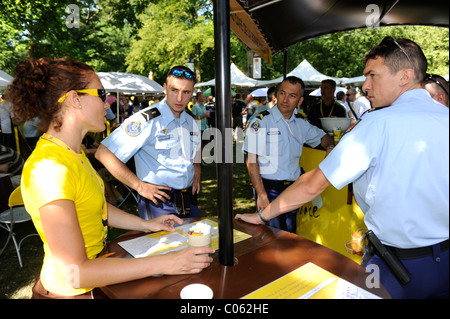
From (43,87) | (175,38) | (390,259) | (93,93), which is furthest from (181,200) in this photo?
(175,38)

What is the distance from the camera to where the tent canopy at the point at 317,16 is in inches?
135

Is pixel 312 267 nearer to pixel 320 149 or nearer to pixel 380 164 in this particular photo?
pixel 380 164

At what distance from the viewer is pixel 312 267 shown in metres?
1.46

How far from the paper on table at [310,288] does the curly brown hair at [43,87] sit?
132 centimetres

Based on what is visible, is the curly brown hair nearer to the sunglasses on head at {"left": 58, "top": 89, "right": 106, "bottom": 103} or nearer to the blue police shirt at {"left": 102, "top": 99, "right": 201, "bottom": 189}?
the sunglasses on head at {"left": 58, "top": 89, "right": 106, "bottom": 103}

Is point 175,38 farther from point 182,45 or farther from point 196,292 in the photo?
point 196,292

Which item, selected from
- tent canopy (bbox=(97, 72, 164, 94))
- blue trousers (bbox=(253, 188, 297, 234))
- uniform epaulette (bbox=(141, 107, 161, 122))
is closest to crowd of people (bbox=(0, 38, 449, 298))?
uniform epaulette (bbox=(141, 107, 161, 122))

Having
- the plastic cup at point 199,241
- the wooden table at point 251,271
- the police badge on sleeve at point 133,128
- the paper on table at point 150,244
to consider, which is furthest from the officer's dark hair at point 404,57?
the police badge on sleeve at point 133,128

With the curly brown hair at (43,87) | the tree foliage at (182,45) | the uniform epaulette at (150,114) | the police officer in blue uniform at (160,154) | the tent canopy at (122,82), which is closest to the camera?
the curly brown hair at (43,87)

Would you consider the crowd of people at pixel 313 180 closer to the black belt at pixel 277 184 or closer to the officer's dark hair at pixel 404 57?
the officer's dark hair at pixel 404 57

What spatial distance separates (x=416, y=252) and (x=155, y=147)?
2.12 metres

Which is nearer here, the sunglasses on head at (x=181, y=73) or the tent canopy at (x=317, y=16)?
the sunglasses on head at (x=181, y=73)

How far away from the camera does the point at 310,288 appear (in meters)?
1.29
